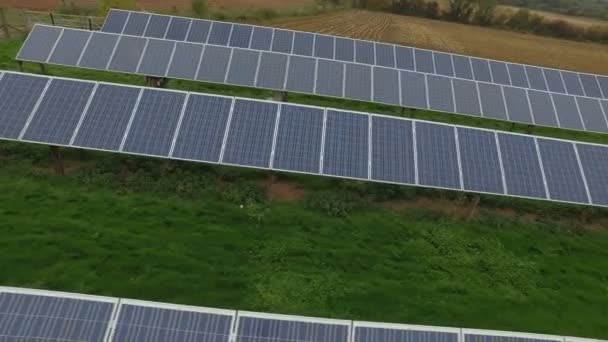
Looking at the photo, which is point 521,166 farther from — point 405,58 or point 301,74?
point 405,58

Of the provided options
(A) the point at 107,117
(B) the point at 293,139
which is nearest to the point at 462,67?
(B) the point at 293,139

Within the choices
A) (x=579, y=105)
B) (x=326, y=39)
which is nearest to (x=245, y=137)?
(x=326, y=39)

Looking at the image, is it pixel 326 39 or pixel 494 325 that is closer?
pixel 494 325

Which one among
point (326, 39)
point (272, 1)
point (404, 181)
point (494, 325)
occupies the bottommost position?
point (272, 1)

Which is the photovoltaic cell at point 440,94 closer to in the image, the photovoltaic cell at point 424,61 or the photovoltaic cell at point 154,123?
the photovoltaic cell at point 424,61

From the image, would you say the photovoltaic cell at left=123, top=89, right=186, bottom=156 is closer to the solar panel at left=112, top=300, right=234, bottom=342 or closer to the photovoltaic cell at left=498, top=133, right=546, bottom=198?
the solar panel at left=112, top=300, right=234, bottom=342

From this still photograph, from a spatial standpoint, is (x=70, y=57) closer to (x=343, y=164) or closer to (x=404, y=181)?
(x=343, y=164)
